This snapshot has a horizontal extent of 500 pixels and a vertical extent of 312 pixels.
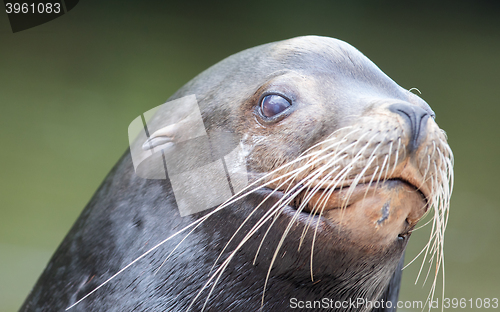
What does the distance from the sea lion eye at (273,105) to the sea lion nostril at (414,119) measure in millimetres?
389

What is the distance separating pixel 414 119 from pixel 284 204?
475 millimetres

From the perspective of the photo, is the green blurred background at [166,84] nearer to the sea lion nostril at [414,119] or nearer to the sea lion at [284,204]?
the sea lion at [284,204]

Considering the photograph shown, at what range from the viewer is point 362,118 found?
1.77m

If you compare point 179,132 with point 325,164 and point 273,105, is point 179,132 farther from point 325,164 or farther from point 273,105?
point 325,164

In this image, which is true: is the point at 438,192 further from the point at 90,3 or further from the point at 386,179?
the point at 90,3

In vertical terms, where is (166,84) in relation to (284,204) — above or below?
above

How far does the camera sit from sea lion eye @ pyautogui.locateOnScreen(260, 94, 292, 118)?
77.3 inches

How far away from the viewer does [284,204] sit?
178cm

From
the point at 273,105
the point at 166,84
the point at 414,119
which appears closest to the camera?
the point at 414,119

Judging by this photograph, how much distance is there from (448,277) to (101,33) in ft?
18.6

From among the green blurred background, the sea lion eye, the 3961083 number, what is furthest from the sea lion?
the 3961083 number

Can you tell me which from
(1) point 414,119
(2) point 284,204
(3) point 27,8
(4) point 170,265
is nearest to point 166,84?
(3) point 27,8

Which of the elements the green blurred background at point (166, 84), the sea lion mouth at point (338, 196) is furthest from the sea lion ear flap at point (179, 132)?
the green blurred background at point (166, 84)

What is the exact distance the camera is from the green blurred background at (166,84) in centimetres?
615
